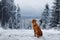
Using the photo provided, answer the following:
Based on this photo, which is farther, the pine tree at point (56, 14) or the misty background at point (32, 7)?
the pine tree at point (56, 14)

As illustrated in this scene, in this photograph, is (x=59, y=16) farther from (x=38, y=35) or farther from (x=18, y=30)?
(x=38, y=35)

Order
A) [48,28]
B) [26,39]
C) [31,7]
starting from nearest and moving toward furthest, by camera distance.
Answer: [26,39], [31,7], [48,28]

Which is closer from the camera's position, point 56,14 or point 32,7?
point 32,7

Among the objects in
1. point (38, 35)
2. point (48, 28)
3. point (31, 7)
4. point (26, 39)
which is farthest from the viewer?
point (48, 28)

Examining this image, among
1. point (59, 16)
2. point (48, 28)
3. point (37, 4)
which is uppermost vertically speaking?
point (37, 4)

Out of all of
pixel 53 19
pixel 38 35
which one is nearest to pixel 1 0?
pixel 53 19

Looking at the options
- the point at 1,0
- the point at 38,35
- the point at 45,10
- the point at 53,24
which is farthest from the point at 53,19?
the point at 38,35

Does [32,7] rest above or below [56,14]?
above

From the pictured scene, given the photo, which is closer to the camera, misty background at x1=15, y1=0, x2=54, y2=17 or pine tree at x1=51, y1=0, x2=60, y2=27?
misty background at x1=15, y1=0, x2=54, y2=17

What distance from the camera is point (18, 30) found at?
44.1 ft

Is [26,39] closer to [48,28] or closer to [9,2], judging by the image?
[48,28]

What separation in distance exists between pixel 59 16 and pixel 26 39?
16.1ft

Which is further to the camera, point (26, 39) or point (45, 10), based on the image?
point (45, 10)

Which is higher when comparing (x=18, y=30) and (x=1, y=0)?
(x=1, y=0)
